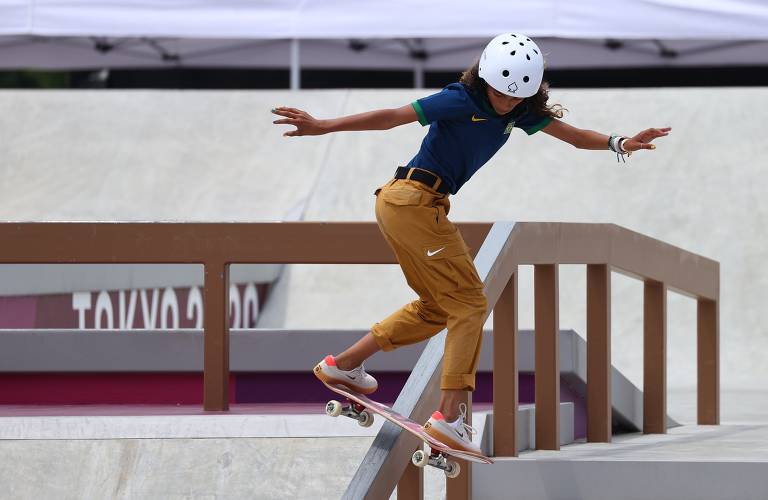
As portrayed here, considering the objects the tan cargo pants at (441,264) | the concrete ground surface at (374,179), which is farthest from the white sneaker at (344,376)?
the concrete ground surface at (374,179)

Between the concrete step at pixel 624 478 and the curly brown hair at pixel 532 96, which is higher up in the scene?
the curly brown hair at pixel 532 96

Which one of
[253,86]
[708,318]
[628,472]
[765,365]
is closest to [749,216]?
[765,365]

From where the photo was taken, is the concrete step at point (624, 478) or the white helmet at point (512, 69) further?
the concrete step at point (624, 478)

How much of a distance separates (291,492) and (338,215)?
9.10 meters

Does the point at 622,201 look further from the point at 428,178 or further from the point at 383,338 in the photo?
the point at 428,178

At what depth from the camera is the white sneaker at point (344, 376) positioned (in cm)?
569

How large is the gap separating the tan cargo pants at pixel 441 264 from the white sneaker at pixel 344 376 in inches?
16.8

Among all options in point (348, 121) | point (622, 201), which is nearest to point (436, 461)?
point (348, 121)

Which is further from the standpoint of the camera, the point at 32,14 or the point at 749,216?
the point at 32,14

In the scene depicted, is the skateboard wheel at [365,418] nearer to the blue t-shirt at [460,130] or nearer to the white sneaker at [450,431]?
the white sneaker at [450,431]

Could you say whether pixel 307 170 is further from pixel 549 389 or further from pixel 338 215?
pixel 549 389

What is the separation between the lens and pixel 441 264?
5453 mm

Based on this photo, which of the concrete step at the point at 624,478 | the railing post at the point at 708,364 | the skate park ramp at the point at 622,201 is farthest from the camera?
the skate park ramp at the point at 622,201

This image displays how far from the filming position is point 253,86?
25.0 metres
